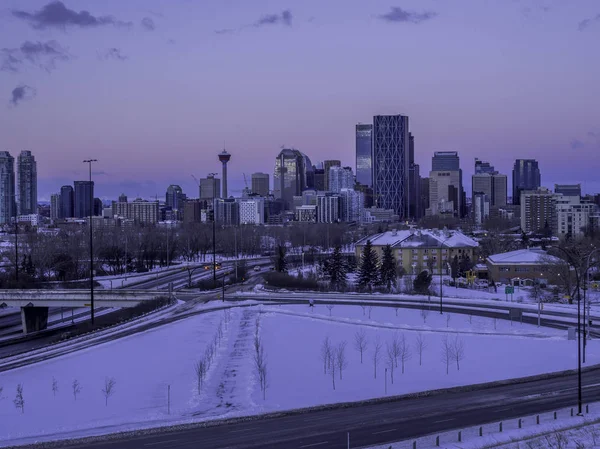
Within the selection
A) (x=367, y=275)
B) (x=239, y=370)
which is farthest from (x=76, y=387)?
(x=367, y=275)

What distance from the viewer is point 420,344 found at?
97.9 feet

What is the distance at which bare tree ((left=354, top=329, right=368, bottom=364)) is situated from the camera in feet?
100

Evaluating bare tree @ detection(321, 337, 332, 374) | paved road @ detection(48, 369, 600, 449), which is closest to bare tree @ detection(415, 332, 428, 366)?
bare tree @ detection(321, 337, 332, 374)

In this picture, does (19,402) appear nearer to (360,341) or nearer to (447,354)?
(360,341)

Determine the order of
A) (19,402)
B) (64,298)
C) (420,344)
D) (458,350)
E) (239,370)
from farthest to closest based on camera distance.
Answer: (64,298), (420,344), (458,350), (239,370), (19,402)

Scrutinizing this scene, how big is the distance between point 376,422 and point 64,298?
1316 inches

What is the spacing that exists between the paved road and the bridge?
95.5ft

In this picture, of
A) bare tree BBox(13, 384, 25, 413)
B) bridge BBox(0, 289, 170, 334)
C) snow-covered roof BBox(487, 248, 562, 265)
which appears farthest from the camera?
snow-covered roof BBox(487, 248, 562, 265)

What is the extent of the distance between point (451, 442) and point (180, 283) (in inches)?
1931

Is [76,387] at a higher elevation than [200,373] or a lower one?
lower

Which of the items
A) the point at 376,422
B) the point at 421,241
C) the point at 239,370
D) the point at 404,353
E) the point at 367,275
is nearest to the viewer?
the point at 376,422

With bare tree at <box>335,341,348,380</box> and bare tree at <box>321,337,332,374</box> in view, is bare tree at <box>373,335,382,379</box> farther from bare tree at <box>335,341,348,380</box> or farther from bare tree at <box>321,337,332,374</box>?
bare tree at <box>321,337,332,374</box>

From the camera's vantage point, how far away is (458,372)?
26.7m

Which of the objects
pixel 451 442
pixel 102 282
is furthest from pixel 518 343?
pixel 102 282
